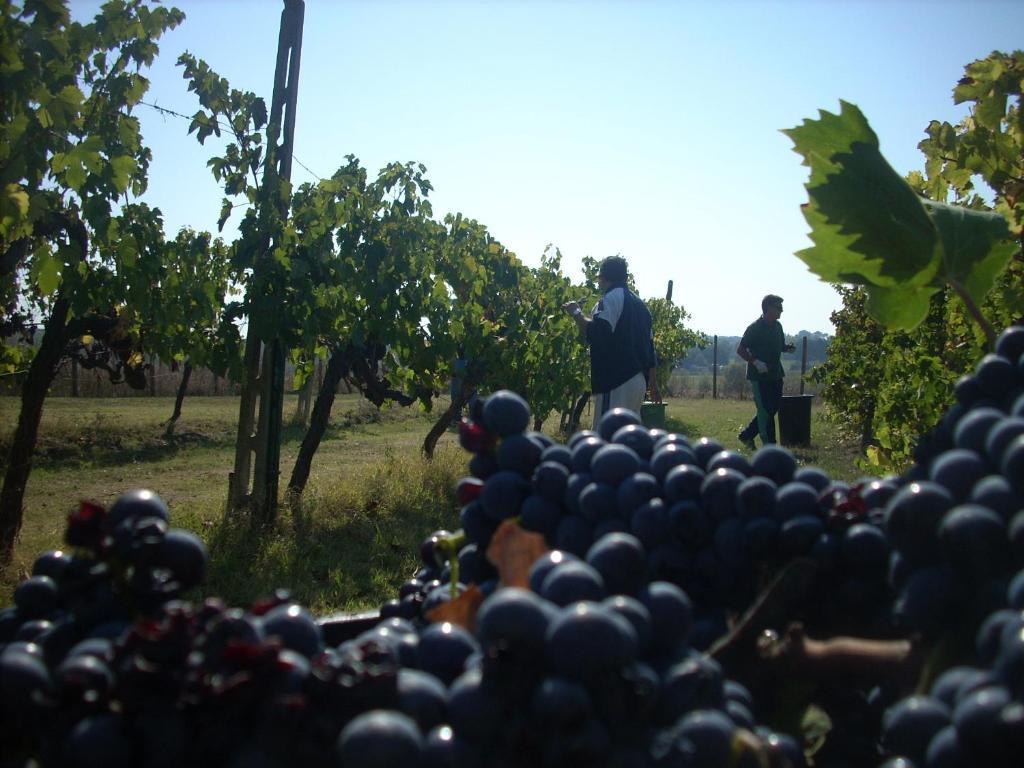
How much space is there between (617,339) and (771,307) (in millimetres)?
3732

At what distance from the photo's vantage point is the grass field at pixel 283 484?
5.05 meters

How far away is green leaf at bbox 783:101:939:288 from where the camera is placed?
1.51m

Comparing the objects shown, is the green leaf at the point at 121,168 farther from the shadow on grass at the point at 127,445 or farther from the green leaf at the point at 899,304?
the shadow on grass at the point at 127,445

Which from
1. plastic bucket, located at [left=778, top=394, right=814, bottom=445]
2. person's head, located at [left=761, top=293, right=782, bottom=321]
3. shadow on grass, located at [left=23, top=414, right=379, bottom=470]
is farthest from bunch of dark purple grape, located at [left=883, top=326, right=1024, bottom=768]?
shadow on grass, located at [left=23, top=414, right=379, bottom=470]

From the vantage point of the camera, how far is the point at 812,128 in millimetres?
1578

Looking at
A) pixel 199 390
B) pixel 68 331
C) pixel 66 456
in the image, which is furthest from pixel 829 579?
pixel 199 390

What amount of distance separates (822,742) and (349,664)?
→ 687 millimetres

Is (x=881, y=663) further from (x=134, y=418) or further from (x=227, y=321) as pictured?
(x=134, y=418)

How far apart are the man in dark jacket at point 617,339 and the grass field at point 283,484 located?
6.10ft

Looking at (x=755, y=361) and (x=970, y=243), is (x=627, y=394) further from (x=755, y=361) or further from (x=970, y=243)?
(x=970, y=243)

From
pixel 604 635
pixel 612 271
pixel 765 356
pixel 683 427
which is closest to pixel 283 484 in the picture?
pixel 612 271

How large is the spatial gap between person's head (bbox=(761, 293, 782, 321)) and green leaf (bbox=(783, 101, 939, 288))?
7.99 meters

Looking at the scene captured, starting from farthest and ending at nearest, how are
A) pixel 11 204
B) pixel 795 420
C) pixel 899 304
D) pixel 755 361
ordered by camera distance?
pixel 795 420
pixel 755 361
pixel 11 204
pixel 899 304

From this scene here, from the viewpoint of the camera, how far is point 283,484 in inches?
356
